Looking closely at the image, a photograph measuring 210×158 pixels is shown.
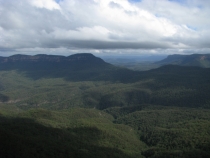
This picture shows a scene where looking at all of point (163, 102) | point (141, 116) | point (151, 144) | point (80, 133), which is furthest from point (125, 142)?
point (163, 102)

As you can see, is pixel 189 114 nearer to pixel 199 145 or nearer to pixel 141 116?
pixel 141 116

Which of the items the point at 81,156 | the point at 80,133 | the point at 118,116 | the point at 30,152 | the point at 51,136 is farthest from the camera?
the point at 118,116

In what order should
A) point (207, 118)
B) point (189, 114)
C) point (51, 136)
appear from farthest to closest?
1. point (189, 114)
2. point (207, 118)
3. point (51, 136)

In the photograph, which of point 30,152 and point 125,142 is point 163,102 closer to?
point 125,142

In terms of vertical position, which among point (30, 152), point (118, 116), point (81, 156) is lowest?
point (118, 116)

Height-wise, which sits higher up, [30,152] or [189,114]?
[30,152]

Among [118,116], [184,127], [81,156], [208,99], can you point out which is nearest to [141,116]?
[118,116]

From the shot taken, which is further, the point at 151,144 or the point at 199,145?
the point at 151,144
